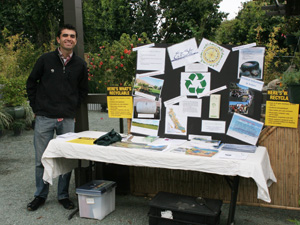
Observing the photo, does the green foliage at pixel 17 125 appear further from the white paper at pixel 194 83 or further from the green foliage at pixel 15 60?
the white paper at pixel 194 83

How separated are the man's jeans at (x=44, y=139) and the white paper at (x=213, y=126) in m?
1.43

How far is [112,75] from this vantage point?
14.2ft

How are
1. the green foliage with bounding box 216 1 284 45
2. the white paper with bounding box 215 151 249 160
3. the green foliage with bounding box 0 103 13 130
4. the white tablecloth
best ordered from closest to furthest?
1. the white tablecloth
2. the white paper with bounding box 215 151 249 160
3. the green foliage with bounding box 0 103 13 130
4. the green foliage with bounding box 216 1 284 45

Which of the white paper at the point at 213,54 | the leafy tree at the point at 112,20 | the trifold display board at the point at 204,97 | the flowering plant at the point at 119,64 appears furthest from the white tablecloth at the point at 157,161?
the leafy tree at the point at 112,20

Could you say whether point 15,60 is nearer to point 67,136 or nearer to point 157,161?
point 67,136

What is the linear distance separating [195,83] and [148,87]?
0.51 m

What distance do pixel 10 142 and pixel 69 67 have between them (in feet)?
15.2

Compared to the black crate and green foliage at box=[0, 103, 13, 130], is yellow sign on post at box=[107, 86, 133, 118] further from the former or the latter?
green foliage at box=[0, 103, 13, 130]

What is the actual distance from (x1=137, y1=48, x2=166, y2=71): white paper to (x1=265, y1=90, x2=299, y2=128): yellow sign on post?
1.12 m

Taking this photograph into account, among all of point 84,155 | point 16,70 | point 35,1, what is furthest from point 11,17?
point 84,155

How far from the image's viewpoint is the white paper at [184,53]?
327cm

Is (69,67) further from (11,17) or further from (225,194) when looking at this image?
(11,17)

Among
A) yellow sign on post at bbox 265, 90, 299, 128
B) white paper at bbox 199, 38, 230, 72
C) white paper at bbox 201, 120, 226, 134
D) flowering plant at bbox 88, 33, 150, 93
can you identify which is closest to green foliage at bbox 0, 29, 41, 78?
flowering plant at bbox 88, 33, 150, 93

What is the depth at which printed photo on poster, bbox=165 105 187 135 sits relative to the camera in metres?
3.32
